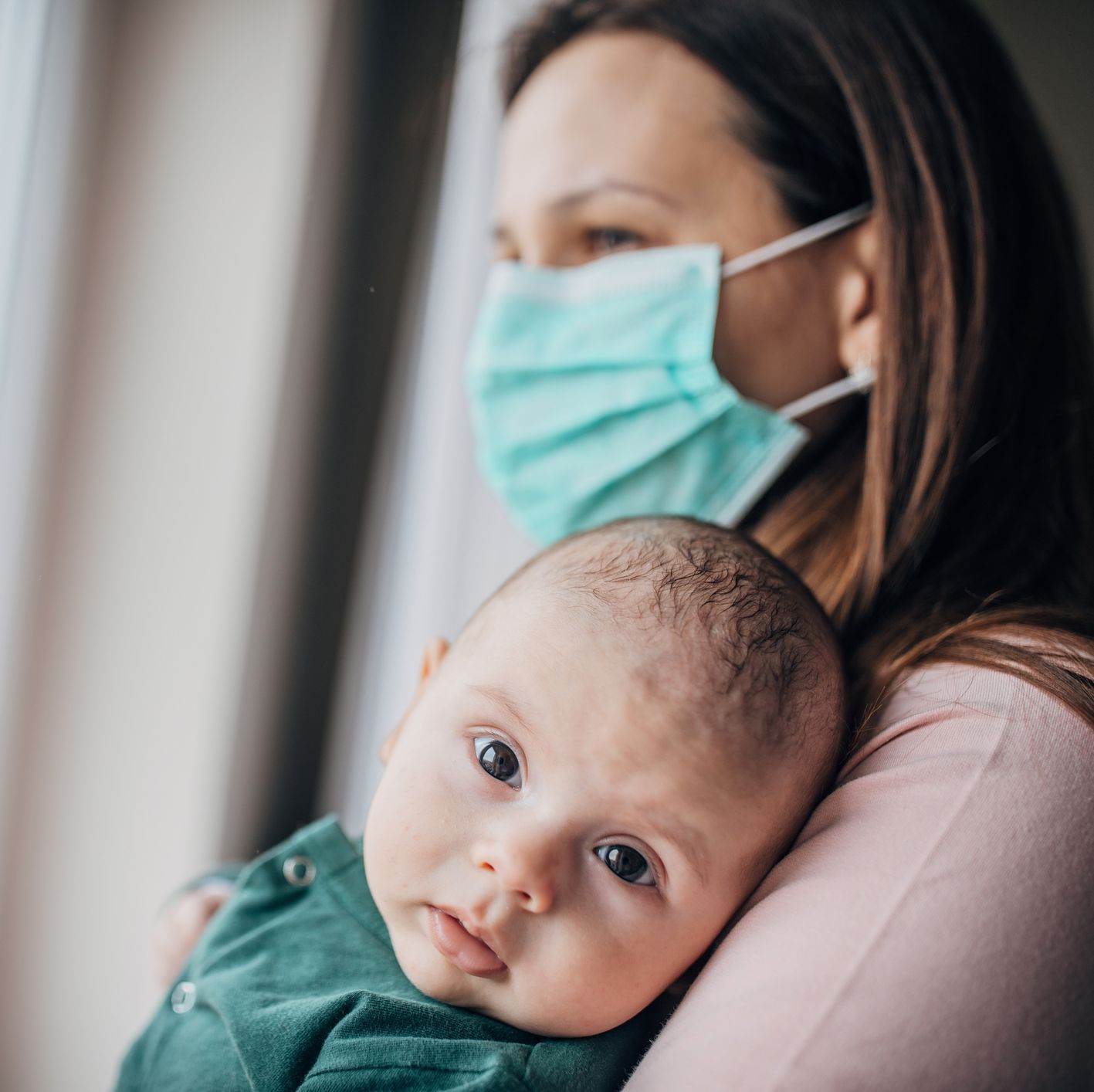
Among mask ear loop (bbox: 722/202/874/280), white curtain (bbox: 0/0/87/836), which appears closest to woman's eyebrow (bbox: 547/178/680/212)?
mask ear loop (bbox: 722/202/874/280)

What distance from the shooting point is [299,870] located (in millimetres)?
1108

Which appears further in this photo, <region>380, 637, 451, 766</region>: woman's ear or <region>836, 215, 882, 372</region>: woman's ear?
<region>836, 215, 882, 372</region>: woman's ear

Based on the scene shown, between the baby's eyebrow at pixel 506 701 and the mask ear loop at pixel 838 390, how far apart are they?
694 mm

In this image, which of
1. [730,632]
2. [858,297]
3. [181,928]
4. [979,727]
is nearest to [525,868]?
[730,632]

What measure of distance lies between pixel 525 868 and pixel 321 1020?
0.78ft

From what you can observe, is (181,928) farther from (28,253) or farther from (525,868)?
(28,253)

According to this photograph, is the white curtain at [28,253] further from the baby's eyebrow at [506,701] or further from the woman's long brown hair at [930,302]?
the baby's eyebrow at [506,701]

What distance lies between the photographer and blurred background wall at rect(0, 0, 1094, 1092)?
1925mm

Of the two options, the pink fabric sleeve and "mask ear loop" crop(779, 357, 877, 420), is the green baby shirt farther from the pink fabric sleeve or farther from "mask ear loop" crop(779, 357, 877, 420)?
"mask ear loop" crop(779, 357, 877, 420)

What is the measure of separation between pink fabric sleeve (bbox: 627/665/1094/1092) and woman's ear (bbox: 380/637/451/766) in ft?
1.33

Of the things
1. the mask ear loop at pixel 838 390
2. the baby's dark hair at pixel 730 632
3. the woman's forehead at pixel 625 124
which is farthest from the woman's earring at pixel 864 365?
the baby's dark hair at pixel 730 632

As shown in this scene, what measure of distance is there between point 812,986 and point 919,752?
0.23 meters

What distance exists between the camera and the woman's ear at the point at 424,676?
1.04m

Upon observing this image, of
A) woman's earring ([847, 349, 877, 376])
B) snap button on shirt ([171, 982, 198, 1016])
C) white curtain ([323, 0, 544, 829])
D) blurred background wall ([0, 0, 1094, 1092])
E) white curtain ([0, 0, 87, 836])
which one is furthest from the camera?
white curtain ([323, 0, 544, 829])
